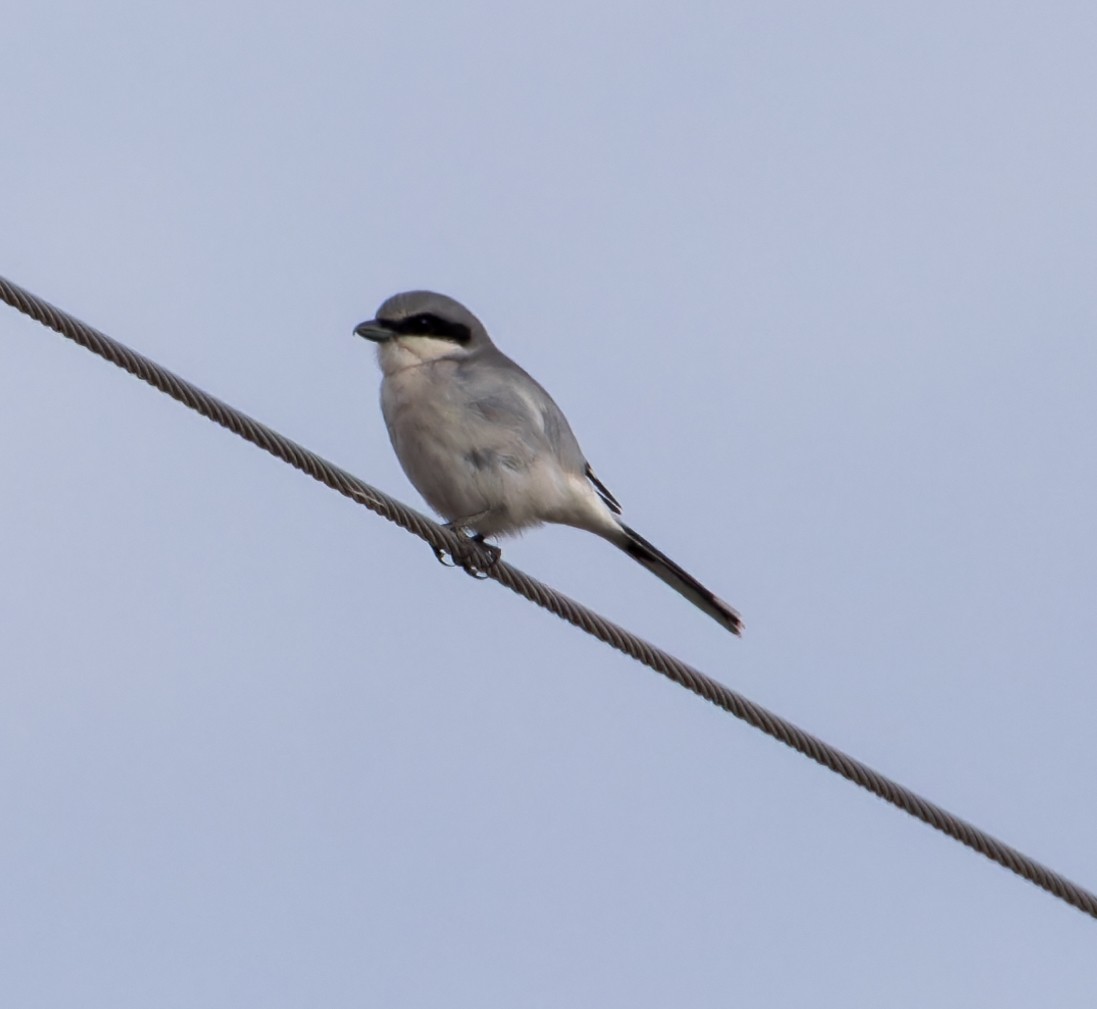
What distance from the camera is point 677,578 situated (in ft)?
23.5

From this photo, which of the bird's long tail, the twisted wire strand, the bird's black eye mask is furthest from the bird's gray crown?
the twisted wire strand

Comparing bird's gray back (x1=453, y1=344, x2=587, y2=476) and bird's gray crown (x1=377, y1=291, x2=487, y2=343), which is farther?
bird's gray crown (x1=377, y1=291, x2=487, y2=343)

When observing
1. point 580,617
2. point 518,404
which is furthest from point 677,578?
point 580,617

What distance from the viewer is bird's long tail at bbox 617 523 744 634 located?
23.2ft

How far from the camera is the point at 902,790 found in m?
4.88

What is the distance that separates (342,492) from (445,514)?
1.95 m

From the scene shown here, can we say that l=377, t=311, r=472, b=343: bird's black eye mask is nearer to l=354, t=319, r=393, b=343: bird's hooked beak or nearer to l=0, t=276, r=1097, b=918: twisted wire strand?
l=354, t=319, r=393, b=343: bird's hooked beak

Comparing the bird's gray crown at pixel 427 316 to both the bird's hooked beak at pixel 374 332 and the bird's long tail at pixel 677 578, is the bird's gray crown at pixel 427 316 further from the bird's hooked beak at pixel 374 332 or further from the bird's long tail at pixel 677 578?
the bird's long tail at pixel 677 578

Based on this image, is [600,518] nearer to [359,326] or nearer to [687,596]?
[687,596]

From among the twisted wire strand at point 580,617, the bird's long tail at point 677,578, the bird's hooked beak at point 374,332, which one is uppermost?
the bird's hooked beak at point 374,332

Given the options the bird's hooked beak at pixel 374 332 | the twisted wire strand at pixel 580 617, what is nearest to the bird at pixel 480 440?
the bird's hooked beak at pixel 374 332

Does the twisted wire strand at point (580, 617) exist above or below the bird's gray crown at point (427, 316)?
below

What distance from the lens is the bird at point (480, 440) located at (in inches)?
263

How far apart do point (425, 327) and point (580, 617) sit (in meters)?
2.28
